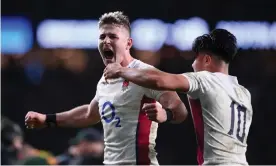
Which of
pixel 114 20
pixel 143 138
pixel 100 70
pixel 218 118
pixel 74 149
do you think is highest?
pixel 114 20

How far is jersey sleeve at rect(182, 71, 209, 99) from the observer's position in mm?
5609

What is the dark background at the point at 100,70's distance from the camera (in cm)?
1348

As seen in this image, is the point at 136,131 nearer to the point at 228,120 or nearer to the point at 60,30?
the point at 228,120

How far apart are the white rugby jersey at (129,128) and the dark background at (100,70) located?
22.6ft

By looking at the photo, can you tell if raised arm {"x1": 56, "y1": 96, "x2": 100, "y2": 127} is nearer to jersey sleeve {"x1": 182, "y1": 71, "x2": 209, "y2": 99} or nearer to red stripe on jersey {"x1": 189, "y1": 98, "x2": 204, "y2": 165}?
red stripe on jersey {"x1": 189, "y1": 98, "x2": 204, "y2": 165}

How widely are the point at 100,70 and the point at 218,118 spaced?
310 inches

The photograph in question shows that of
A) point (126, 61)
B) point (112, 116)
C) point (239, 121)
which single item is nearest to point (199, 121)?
point (239, 121)

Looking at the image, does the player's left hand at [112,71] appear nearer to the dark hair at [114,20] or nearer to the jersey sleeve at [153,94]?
the jersey sleeve at [153,94]

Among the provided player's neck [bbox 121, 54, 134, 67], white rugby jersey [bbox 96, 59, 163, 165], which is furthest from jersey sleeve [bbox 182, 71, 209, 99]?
player's neck [bbox 121, 54, 134, 67]

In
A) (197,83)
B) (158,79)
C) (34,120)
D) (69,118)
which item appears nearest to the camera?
(158,79)

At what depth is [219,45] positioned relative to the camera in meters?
5.93

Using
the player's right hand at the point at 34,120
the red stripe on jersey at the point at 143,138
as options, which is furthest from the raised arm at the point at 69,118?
the red stripe on jersey at the point at 143,138

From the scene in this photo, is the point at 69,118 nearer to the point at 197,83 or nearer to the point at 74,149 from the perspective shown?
the point at 197,83

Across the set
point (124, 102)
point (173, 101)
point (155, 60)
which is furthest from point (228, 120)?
point (155, 60)
